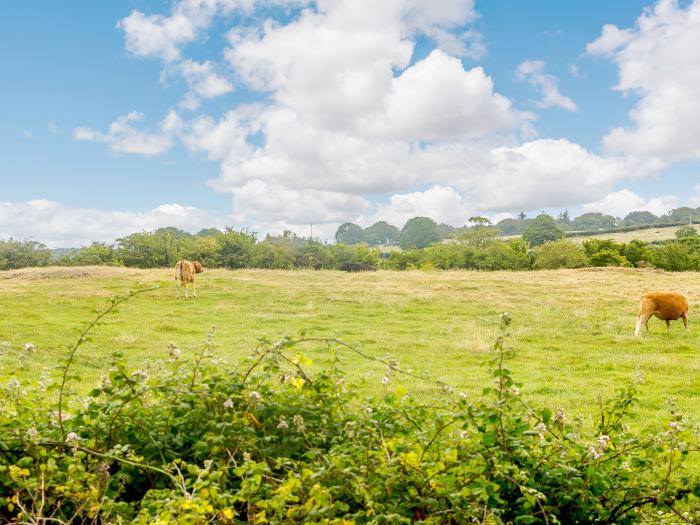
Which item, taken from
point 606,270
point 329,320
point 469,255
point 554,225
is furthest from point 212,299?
point 554,225

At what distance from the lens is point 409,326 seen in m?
21.5

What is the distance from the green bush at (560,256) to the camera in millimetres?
82188

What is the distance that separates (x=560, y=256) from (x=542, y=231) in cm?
7423

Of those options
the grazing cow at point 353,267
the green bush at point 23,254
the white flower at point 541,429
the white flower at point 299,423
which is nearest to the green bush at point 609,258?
the grazing cow at point 353,267

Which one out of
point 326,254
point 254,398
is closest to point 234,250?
point 326,254

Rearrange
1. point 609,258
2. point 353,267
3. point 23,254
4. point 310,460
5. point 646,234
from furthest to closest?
1. point 646,234
2. point 23,254
3. point 609,258
4. point 353,267
5. point 310,460

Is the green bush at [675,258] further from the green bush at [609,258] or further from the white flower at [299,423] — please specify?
the white flower at [299,423]

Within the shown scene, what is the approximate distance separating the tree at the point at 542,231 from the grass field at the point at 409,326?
119 metres

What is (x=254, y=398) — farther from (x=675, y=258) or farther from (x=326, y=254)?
(x=326, y=254)

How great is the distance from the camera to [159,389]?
3.68 m

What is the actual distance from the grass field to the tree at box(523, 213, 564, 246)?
118721 millimetres

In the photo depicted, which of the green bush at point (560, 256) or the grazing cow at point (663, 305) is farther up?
the green bush at point (560, 256)

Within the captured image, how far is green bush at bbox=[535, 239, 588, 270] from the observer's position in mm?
82188

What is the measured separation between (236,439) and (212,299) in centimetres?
2565
